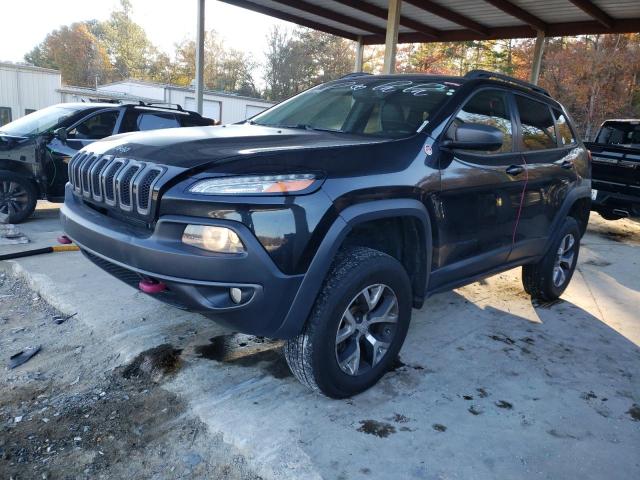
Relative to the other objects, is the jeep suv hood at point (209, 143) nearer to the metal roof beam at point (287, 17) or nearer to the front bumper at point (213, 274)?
the front bumper at point (213, 274)

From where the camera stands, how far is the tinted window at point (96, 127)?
269 inches

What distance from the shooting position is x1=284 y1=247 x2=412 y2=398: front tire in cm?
247

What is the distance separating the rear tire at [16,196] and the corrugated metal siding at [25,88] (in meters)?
25.7

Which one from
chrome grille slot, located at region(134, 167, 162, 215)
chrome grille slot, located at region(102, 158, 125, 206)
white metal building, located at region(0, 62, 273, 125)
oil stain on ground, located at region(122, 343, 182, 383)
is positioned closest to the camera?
chrome grille slot, located at region(134, 167, 162, 215)

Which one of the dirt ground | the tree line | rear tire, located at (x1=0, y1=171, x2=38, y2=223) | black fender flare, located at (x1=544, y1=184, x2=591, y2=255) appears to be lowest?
the dirt ground

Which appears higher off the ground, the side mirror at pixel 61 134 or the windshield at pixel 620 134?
the windshield at pixel 620 134

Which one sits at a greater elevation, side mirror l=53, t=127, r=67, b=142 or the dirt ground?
side mirror l=53, t=127, r=67, b=142

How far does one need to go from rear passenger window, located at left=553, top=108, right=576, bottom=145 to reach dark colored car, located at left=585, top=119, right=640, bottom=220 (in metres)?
3.00

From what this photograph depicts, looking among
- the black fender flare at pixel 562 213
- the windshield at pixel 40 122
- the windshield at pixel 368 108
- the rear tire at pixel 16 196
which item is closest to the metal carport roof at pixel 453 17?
the windshield at pixel 40 122

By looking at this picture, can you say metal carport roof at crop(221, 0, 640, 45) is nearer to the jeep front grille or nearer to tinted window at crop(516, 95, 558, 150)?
tinted window at crop(516, 95, 558, 150)

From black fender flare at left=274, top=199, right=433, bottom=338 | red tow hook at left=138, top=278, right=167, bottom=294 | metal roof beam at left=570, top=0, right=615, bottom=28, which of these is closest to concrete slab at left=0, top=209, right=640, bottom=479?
black fender flare at left=274, top=199, right=433, bottom=338

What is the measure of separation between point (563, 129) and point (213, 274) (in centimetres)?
375

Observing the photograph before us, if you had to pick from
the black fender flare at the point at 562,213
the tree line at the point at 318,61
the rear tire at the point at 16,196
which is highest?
the tree line at the point at 318,61

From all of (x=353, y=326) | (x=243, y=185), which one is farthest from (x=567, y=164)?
(x=243, y=185)
